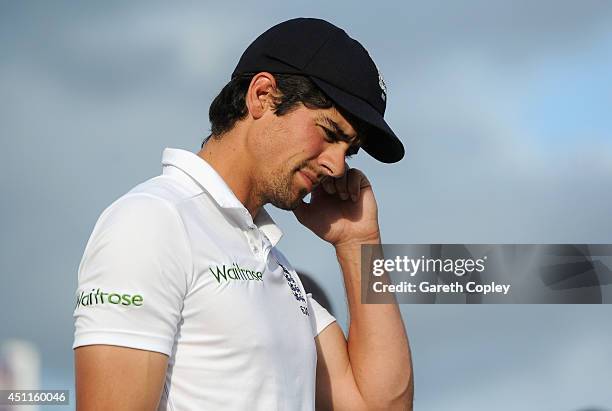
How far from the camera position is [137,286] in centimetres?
110

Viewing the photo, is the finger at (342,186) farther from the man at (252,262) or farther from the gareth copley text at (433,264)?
the gareth copley text at (433,264)

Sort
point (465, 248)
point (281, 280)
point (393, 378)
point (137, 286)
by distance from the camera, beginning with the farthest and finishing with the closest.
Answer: point (465, 248) → point (393, 378) → point (281, 280) → point (137, 286)

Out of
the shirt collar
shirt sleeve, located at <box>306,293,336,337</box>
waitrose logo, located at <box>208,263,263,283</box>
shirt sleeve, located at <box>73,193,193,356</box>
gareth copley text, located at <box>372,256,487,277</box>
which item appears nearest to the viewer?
shirt sleeve, located at <box>73,193,193,356</box>

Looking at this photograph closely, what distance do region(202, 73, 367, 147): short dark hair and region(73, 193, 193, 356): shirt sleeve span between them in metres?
0.33

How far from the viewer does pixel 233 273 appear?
1233 millimetres

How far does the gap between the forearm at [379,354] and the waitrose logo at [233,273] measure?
41 centimetres

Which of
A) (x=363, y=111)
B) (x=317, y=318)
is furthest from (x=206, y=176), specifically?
(x=317, y=318)

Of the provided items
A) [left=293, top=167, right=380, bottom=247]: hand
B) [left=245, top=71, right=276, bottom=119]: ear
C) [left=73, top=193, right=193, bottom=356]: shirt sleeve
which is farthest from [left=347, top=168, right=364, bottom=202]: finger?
[left=73, top=193, right=193, bottom=356]: shirt sleeve

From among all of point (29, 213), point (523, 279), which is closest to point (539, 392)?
point (523, 279)

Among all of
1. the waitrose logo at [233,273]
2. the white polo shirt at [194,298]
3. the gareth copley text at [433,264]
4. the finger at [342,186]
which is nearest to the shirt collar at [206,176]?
the white polo shirt at [194,298]

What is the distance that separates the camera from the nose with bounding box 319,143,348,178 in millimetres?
1399

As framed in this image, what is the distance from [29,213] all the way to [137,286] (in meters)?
1.42

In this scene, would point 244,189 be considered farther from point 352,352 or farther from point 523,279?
point 523,279

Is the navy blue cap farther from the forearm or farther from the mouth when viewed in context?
the forearm
